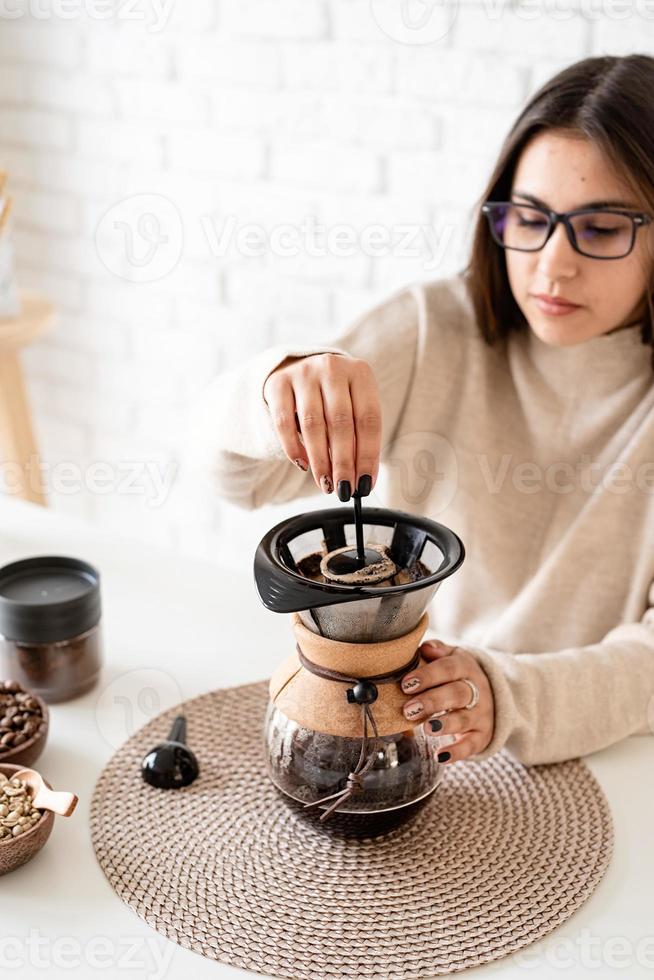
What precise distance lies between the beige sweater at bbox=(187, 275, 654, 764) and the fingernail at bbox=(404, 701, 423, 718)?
0.41 metres

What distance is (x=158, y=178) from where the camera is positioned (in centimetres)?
213

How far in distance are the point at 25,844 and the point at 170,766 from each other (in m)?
0.15

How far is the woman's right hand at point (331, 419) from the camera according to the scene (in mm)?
872

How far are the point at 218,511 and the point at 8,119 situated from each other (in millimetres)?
1000

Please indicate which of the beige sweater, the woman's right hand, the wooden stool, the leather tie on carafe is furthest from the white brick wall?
the leather tie on carafe

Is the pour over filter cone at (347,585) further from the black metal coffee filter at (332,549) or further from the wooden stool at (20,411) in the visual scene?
the wooden stool at (20,411)

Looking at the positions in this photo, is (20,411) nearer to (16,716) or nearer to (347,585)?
(16,716)

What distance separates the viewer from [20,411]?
2.01 m

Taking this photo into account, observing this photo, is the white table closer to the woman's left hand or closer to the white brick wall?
the woman's left hand

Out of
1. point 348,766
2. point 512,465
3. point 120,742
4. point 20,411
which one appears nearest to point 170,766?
point 120,742

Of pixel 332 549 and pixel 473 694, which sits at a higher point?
pixel 332 549

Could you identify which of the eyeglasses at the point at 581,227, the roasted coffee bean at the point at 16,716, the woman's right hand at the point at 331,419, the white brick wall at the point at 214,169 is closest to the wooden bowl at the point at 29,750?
the roasted coffee bean at the point at 16,716

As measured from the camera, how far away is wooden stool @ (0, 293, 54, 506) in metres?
1.96

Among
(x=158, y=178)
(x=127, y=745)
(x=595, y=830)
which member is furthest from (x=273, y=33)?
(x=595, y=830)
